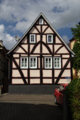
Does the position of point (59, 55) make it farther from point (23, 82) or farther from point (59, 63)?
point (23, 82)

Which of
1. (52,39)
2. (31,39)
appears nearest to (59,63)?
(52,39)

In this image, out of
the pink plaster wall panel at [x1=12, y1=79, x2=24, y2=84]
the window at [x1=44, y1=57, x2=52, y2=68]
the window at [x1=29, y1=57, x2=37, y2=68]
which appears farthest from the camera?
the window at [x1=44, y1=57, x2=52, y2=68]

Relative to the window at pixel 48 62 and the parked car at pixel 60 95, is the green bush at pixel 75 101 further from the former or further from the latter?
the window at pixel 48 62

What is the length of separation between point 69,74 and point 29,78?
4710 mm

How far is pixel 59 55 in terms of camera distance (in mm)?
20469

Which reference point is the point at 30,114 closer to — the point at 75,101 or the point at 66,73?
the point at 75,101

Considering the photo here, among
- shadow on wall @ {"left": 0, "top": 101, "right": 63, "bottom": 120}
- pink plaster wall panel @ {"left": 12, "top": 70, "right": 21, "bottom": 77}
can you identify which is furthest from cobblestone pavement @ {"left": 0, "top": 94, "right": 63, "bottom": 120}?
pink plaster wall panel @ {"left": 12, "top": 70, "right": 21, "bottom": 77}

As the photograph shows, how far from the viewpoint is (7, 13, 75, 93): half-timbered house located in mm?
20016

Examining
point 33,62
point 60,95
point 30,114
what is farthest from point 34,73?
point 30,114

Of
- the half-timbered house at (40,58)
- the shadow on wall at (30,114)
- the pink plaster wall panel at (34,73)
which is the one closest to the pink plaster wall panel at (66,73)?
the half-timbered house at (40,58)

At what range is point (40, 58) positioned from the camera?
2022 centimetres

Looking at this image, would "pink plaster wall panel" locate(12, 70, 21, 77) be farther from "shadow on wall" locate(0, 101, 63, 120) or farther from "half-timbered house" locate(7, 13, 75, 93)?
"shadow on wall" locate(0, 101, 63, 120)

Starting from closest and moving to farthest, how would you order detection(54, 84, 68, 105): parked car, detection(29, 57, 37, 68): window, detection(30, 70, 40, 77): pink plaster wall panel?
1. detection(54, 84, 68, 105): parked car
2. detection(30, 70, 40, 77): pink plaster wall panel
3. detection(29, 57, 37, 68): window

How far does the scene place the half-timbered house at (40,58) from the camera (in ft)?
65.7
